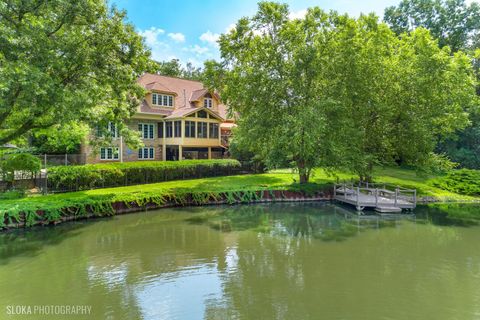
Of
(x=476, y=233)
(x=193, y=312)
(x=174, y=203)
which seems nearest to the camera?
(x=193, y=312)

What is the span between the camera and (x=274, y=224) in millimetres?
15266

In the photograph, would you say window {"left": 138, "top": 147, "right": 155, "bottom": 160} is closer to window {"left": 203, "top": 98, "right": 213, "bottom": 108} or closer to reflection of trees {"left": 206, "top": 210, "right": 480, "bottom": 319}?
window {"left": 203, "top": 98, "right": 213, "bottom": 108}

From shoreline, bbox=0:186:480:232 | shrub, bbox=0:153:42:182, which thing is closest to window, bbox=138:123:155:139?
shrub, bbox=0:153:42:182

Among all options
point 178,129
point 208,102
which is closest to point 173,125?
point 178,129

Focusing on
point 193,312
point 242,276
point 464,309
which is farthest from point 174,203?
point 464,309

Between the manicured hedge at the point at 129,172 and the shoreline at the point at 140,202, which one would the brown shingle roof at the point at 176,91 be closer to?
the manicured hedge at the point at 129,172

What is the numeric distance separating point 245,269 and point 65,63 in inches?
489

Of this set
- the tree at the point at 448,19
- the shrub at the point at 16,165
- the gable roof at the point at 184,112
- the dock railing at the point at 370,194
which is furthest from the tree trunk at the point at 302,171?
the tree at the point at 448,19

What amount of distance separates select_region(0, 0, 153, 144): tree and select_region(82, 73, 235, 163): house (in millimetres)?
11633

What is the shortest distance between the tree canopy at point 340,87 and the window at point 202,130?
8.86m

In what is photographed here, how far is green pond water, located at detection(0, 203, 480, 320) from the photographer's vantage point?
7195 mm

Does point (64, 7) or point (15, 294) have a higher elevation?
point (64, 7)

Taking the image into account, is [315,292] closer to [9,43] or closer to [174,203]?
[174,203]

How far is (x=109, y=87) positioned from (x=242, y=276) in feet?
40.1
